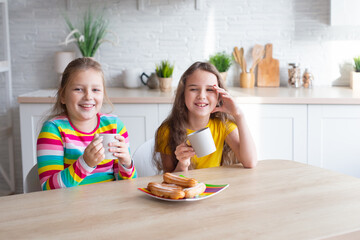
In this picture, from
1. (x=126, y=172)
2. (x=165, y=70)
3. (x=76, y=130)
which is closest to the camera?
(x=126, y=172)

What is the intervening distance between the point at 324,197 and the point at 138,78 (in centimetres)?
228

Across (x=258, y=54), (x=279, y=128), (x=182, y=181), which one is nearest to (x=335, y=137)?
(x=279, y=128)

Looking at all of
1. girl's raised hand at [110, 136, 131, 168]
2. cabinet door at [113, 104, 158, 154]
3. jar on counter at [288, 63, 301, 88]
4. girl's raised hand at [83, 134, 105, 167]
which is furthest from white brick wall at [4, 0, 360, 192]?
girl's raised hand at [83, 134, 105, 167]

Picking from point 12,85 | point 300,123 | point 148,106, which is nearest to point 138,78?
point 148,106

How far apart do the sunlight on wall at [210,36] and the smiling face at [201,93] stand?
1.73 metres

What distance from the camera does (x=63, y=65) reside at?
3.27 metres

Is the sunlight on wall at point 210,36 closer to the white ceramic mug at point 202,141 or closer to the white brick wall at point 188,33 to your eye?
the white brick wall at point 188,33

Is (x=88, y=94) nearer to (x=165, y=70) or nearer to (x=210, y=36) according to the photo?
(x=165, y=70)

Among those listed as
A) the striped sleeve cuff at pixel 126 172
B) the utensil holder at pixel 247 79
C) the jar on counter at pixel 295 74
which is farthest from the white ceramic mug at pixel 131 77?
the striped sleeve cuff at pixel 126 172

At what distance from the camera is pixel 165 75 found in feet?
10.3

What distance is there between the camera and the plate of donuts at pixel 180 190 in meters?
1.19

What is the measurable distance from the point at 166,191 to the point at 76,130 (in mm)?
565

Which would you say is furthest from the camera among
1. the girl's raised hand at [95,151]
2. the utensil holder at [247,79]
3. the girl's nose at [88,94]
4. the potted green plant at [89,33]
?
the utensil holder at [247,79]

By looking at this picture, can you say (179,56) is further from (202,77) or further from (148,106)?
(202,77)
